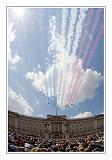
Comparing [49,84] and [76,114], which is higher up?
[49,84]

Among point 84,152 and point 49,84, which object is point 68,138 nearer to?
point 84,152

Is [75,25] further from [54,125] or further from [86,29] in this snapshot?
[54,125]

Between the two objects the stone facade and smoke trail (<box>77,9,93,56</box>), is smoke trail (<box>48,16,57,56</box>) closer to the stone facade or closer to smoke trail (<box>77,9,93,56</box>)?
smoke trail (<box>77,9,93,56</box>)

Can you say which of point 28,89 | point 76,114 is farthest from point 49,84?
point 76,114

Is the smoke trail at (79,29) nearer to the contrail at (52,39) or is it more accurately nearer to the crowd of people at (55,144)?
the contrail at (52,39)

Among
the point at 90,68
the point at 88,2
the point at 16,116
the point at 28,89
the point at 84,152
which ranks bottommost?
the point at 84,152

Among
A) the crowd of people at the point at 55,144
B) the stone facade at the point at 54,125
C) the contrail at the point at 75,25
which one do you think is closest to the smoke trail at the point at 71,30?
the contrail at the point at 75,25
